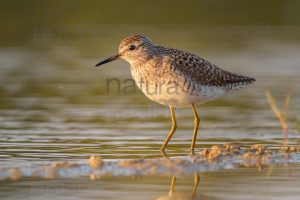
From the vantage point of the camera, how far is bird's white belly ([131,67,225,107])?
12.3m

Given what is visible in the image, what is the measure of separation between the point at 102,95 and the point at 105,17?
1228 cm

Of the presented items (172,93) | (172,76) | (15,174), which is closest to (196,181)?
(15,174)

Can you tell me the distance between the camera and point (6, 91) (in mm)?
17672

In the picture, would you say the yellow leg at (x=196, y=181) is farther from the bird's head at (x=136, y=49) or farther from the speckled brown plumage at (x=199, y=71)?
the bird's head at (x=136, y=49)

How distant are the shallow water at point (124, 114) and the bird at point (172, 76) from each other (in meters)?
0.74

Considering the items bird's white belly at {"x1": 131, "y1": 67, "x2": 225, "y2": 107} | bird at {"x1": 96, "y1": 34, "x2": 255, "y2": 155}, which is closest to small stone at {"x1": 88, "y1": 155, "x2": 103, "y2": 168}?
bird at {"x1": 96, "y1": 34, "x2": 255, "y2": 155}

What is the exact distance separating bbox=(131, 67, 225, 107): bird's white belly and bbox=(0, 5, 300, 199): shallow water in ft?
2.33

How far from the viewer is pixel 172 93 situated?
1230 cm

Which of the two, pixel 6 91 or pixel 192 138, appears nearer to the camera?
pixel 192 138

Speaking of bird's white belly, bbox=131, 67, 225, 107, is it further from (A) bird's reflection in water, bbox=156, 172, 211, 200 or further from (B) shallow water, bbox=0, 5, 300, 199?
(A) bird's reflection in water, bbox=156, 172, 211, 200

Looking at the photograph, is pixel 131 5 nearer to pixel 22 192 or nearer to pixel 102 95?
pixel 102 95

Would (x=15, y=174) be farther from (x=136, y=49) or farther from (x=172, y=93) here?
(x=136, y=49)

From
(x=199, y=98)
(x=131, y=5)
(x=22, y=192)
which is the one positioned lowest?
(x=22, y=192)

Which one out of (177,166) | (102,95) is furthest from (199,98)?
(102,95)
